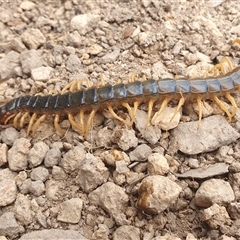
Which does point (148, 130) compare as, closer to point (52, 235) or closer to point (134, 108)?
point (134, 108)

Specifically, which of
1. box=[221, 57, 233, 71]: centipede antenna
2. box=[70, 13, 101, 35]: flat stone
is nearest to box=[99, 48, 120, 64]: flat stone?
box=[70, 13, 101, 35]: flat stone

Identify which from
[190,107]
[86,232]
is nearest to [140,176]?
[86,232]

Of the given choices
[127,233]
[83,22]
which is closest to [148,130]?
[127,233]

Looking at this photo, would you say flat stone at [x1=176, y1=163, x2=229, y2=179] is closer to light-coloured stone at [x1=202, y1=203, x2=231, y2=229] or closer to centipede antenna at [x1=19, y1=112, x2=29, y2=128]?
light-coloured stone at [x1=202, y1=203, x2=231, y2=229]

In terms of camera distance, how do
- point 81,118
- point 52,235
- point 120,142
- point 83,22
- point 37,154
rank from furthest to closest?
1. point 83,22
2. point 81,118
3. point 37,154
4. point 120,142
5. point 52,235

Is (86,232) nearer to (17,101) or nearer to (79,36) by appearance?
(17,101)
